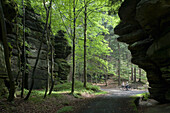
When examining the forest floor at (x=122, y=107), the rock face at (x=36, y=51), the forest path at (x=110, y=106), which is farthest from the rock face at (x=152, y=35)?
the rock face at (x=36, y=51)

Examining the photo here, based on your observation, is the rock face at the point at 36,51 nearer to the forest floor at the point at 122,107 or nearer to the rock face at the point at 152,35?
the forest floor at the point at 122,107

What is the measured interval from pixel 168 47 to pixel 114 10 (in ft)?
21.8

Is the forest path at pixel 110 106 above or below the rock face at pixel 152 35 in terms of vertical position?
below

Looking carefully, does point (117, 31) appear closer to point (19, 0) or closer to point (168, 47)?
point (168, 47)

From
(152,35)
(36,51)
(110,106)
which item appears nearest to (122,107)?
(110,106)

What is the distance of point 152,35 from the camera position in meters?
9.30

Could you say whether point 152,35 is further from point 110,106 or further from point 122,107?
point 110,106

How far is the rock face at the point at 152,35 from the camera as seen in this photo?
24.7 feet

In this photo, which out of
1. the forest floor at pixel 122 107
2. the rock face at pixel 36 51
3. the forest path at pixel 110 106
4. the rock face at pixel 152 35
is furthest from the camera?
the rock face at pixel 36 51

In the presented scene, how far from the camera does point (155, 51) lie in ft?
30.0

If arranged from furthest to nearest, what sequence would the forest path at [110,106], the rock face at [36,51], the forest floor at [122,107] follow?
the rock face at [36,51] → the forest path at [110,106] → the forest floor at [122,107]

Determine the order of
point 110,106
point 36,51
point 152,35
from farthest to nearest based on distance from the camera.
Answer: point 36,51 → point 110,106 → point 152,35

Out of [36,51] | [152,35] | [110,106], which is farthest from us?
[36,51]

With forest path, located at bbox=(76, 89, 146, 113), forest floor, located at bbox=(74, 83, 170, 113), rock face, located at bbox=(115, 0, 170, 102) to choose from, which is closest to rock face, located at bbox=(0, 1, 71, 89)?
forest path, located at bbox=(76, 89, 146, 113)
